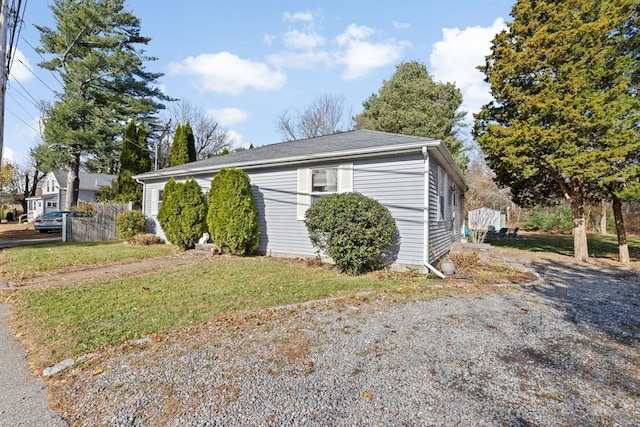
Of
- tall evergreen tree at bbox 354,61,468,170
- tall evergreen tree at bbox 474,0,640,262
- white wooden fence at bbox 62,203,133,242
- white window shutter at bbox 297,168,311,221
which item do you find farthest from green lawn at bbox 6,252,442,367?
tall evergreen tree at bbox 354,61,468,170

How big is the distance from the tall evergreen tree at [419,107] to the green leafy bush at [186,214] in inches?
644

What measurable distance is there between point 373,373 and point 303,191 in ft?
21.2

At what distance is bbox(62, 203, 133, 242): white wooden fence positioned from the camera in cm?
1305

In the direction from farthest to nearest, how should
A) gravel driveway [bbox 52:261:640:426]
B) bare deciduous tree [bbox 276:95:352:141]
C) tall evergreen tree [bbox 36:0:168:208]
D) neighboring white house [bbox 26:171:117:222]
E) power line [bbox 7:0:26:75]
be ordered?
1. neighboring white house [bbox 26:171:117:222]
2. bare deciduous tree [bbox 276:95:352:141]
3. tall evergreen tree [bbox 36:0:168:208]
4. power line [bbox 7:0:26:75]
5. gravel driveway [bbox 52:261:640:426]

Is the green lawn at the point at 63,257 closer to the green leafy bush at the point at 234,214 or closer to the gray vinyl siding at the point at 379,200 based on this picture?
the green leafy bush at the point at 234,214

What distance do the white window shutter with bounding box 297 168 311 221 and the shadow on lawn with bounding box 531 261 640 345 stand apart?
5621 millimetres

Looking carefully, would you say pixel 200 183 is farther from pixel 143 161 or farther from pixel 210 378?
pixel 143 161

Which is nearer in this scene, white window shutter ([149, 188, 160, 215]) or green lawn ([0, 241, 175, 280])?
green lawn ([0, 241, 175, 280])

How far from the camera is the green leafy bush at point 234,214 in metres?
9.03

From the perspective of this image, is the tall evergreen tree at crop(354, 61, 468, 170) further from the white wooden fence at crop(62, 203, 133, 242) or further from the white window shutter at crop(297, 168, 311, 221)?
the white wooden fence at crop(62, 203, 133, 242)

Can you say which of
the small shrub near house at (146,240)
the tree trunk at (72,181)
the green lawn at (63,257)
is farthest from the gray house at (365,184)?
the tree trunk at (72,181)

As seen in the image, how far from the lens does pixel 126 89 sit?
67.5 feet

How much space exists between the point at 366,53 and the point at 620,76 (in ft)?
31.1

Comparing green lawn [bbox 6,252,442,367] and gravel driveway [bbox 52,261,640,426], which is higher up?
green lawn [bbox 6,252,442,367]
